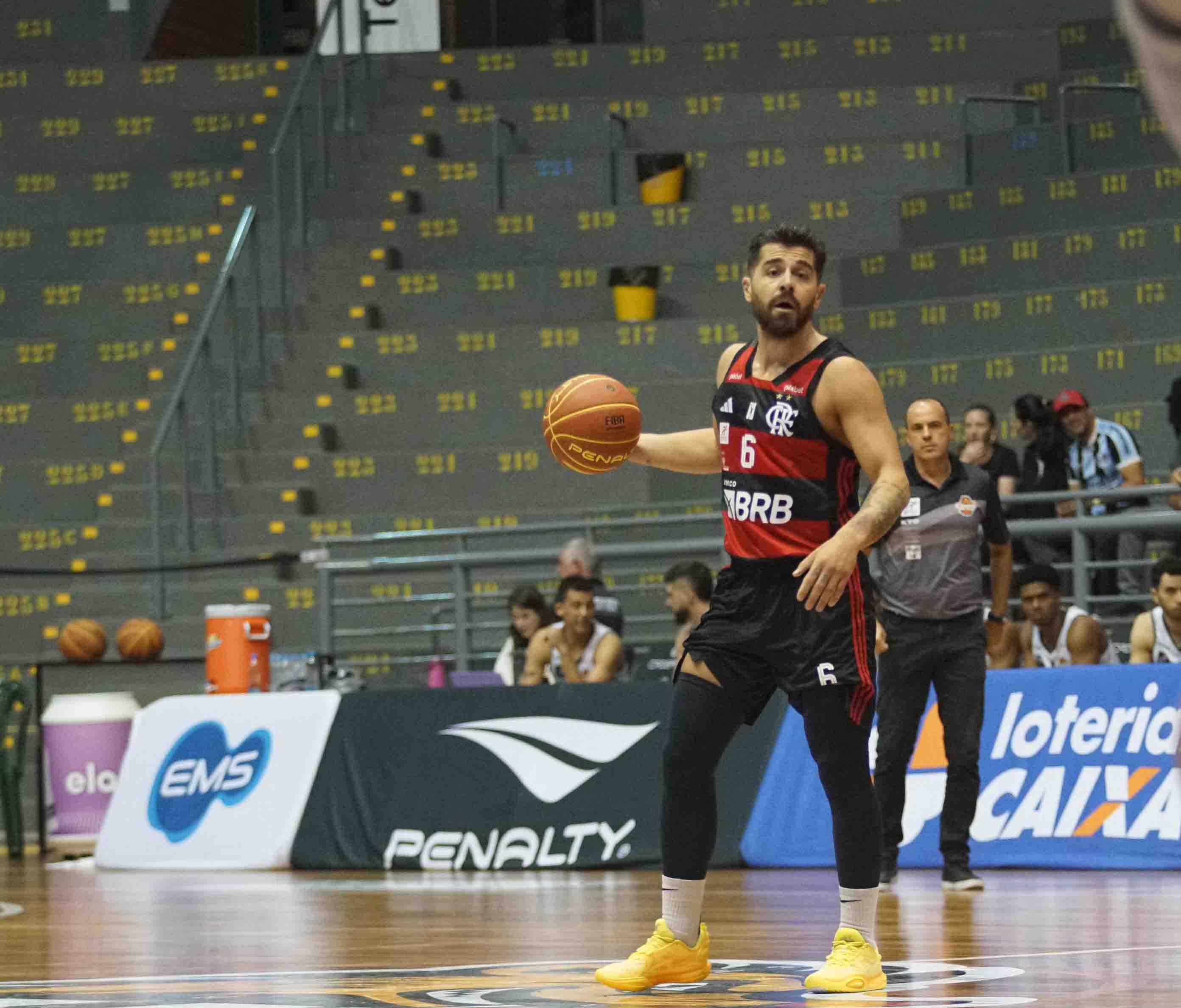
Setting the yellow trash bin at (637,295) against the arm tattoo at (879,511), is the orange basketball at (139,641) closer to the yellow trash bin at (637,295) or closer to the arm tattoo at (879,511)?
the yellow trash bin at (637,295)

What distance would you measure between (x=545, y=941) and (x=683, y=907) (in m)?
1.52

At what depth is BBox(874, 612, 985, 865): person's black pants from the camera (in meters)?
8.27

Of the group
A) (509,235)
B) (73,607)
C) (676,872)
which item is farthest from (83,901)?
(509,235)

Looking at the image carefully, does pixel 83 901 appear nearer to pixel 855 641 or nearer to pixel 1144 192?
pixel 855 641

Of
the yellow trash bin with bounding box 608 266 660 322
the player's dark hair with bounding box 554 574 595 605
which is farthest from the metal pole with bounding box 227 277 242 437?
the player's dark hair with bounding box 554 574 595 605

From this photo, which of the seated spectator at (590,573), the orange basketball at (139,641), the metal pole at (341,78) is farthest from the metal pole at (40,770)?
the metal pole at (341,78)

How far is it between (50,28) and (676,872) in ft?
61.9

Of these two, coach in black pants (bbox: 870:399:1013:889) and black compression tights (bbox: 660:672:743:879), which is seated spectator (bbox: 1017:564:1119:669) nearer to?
coach in black pants (bbox: 870:399:1013:889)

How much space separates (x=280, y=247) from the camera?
18016 millimetres

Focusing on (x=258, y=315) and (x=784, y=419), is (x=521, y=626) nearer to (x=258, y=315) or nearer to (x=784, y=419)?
(x=258, y=315)

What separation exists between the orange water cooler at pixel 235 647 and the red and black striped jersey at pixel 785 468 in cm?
800

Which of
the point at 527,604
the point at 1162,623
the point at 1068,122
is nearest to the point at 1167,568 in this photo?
the point at 1162,623

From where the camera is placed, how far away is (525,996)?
179 inches

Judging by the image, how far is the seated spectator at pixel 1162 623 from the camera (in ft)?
30.7
